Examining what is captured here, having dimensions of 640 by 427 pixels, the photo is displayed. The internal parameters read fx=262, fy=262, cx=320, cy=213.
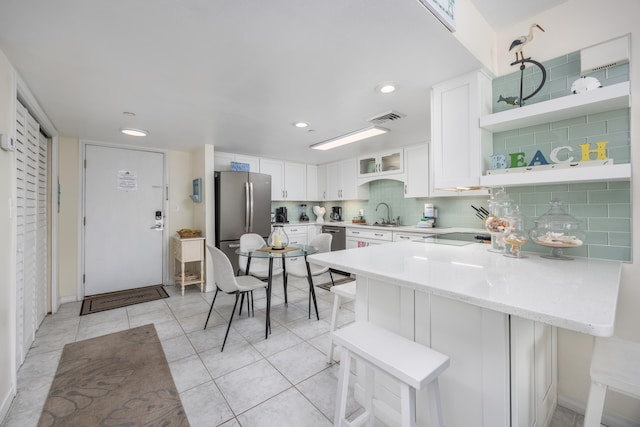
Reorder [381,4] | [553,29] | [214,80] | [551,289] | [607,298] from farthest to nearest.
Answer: [214,80] → [553,29] → [381,4] → [551,289] → [607,298]

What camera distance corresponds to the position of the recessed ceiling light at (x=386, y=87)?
6.61 ft

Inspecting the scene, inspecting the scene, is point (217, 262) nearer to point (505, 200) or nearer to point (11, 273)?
point (11, 273)

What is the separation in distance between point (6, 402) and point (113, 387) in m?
0.53

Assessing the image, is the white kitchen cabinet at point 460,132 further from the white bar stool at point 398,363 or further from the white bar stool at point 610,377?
the white bar stool at point 398,363

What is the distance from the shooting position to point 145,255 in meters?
4.07

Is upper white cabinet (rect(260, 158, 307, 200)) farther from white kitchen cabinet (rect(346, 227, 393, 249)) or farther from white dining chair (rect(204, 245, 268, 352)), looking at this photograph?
white dining chair (rect(204, 245, 268, 352))

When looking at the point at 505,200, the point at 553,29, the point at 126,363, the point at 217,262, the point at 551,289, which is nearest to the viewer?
the point at 551,289

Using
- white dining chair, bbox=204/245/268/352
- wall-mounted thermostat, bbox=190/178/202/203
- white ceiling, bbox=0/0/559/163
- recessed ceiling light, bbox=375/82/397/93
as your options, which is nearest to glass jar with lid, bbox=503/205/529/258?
white ceiling, bbox=0/0/559/163

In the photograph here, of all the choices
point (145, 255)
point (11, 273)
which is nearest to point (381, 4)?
point (11, 273)

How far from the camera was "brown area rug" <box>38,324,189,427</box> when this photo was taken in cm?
158

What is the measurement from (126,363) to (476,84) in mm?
3396

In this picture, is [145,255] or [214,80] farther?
[145,255]

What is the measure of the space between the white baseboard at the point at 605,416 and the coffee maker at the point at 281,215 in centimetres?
433

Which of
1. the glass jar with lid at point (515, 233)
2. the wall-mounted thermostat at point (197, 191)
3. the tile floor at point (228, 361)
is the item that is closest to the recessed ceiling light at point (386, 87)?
the glass jar with lid at point (515, 233)
